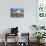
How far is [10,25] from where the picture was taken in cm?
713

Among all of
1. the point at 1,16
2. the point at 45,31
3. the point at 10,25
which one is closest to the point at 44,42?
the point at 45,31

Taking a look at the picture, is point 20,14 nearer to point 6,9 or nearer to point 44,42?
point 6,9

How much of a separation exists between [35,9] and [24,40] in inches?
56.1

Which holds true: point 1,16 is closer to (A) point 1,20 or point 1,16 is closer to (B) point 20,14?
(A) point 1,20

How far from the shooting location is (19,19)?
23.4 ft

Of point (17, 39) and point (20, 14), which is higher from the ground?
point (20, 14)

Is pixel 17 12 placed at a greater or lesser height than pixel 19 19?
greater

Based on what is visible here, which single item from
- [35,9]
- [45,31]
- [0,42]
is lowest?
Result: [0,42]

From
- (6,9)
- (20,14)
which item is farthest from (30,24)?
(6,9)

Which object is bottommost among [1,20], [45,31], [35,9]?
[45,31]

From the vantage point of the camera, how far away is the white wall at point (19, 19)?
23.2 feet

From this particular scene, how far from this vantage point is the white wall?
706 cm

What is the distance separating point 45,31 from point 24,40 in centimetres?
99

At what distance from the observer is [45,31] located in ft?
23.6
